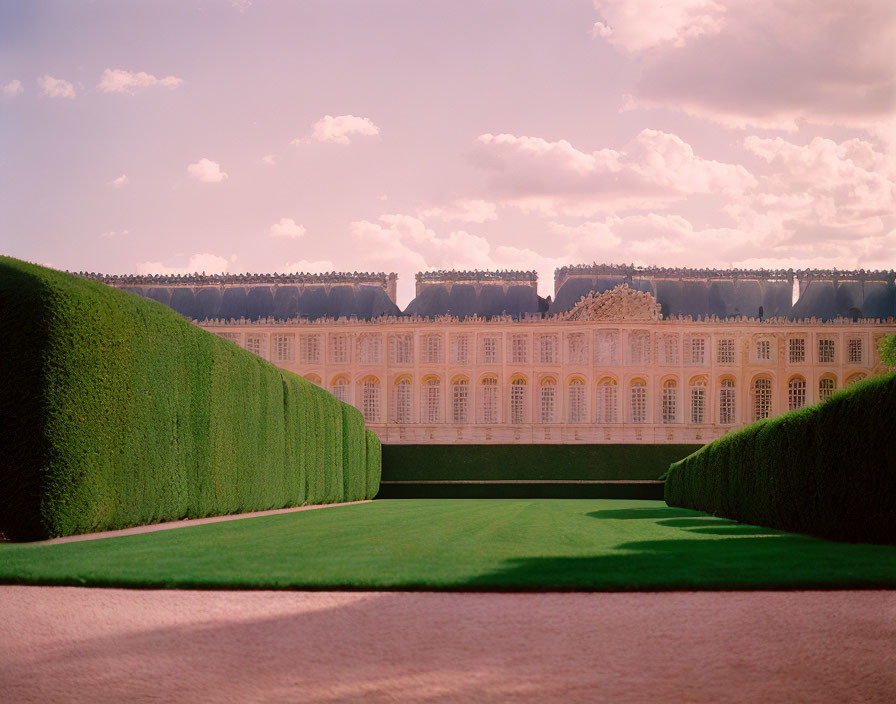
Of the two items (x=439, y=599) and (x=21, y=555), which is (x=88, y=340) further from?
(x=439, y=599)

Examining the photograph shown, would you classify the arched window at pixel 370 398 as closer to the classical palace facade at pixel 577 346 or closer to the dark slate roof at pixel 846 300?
the classical palace facade at pixel 577 346

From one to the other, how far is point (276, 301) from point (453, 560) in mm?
45683

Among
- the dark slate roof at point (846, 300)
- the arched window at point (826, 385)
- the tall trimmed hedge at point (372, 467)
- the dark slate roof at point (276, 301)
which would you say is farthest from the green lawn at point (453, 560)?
the dark slate roof at point (846, 300)

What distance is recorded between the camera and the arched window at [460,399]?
4969cm

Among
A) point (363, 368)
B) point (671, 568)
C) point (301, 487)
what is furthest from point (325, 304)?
point (671, 568)

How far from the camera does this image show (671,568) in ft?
23.1

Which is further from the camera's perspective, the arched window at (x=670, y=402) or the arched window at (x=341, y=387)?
the arched window at (x=341, y=387)

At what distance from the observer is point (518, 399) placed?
49.7m

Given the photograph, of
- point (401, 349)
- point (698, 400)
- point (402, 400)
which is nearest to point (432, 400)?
point (402, 400)

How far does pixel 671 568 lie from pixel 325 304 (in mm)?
45590

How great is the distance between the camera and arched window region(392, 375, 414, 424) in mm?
49906

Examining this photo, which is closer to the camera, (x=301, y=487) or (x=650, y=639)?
(x=650, y=639)

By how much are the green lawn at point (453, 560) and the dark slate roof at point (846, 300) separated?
140 ft

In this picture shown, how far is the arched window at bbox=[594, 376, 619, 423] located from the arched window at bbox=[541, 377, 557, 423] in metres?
2.18
